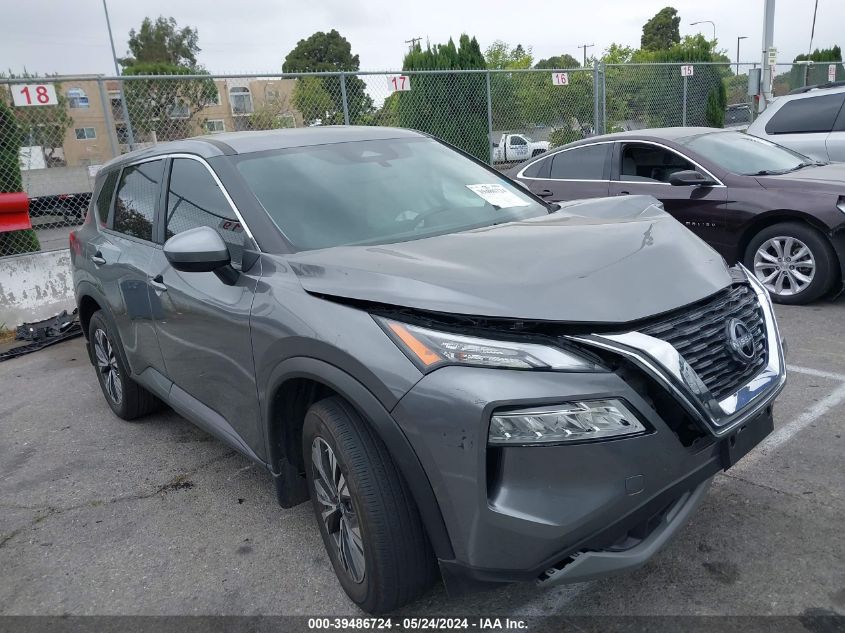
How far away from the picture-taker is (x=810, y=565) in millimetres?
2611

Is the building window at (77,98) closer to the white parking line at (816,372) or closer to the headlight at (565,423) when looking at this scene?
the white parking line at (816,372)

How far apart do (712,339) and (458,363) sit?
2.82 feet

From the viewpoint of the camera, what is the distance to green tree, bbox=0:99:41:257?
25.7 feet

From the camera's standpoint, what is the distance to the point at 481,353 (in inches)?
81.0

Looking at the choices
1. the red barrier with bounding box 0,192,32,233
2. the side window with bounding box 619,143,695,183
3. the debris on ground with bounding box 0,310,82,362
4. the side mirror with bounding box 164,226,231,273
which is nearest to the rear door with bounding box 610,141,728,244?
the side window with bounding box 619,143,695,183

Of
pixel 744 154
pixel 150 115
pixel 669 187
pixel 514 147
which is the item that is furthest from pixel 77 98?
pixel 514 147

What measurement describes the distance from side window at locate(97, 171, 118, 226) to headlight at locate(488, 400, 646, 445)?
346 cm

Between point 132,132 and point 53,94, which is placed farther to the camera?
point 132,132

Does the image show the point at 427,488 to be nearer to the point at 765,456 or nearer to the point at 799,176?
the point at 765,456

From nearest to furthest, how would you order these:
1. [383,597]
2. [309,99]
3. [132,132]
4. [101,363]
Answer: [383,597], [101,363], [132,132], [309,99]

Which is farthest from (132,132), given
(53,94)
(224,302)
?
(224,302)

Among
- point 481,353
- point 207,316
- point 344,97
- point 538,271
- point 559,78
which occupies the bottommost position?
point 207,316

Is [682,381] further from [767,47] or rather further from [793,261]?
[767,47]

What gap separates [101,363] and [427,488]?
11.7ft
